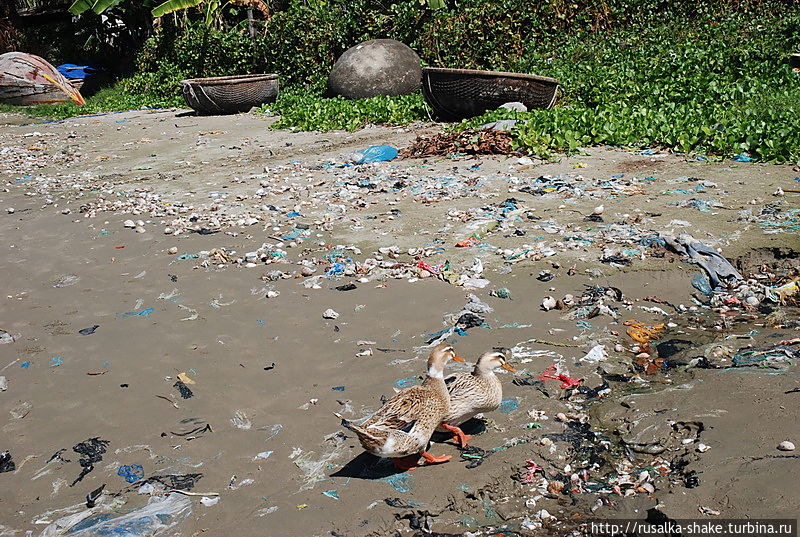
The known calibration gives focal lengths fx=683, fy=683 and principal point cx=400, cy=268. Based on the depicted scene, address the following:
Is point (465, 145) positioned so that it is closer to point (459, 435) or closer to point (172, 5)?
point (459, 435)

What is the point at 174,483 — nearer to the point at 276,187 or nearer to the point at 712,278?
the point at 712,278

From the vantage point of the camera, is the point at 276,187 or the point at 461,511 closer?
the point at 461,511

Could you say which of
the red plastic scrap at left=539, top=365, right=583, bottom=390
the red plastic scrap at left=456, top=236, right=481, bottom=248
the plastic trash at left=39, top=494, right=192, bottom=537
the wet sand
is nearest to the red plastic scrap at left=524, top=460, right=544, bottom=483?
the wet sand

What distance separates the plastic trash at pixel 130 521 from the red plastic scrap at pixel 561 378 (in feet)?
6.64

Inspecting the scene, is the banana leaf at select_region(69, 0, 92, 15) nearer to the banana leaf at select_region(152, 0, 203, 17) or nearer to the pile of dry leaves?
the banana leaf at select_region(152, 0, 203, 17)

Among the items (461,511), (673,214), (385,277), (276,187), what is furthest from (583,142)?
(461,511)

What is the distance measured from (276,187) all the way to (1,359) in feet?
14.3

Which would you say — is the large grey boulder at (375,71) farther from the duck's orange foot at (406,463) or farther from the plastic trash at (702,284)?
the duck's orange foot at (406,463)

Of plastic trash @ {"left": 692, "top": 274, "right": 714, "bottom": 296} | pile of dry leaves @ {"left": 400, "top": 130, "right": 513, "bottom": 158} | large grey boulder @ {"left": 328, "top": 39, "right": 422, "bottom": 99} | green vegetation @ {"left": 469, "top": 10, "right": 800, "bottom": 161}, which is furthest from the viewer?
large grey boulder @ {"left": 328, "top": 39, "right": 422, "bottom": 99}

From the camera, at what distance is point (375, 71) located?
14242mm

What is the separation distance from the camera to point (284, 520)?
2916 millimetres

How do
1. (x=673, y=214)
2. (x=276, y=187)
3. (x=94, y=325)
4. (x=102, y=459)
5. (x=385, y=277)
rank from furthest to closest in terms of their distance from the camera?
(x=276, y=187) → (x=673, y=214) → (x=385, y=277) → (x=94, y=325) → (x=102, y=459)

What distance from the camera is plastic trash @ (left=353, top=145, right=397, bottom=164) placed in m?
9.39

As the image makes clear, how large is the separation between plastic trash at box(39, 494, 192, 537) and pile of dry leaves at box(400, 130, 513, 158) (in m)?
6.87
